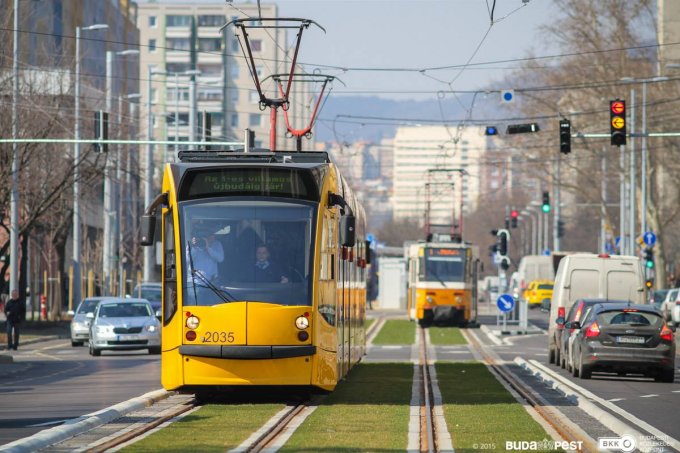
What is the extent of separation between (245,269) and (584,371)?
36.8 feet

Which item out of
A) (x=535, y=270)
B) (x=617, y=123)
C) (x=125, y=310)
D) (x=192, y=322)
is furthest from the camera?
(x=535, y=270)

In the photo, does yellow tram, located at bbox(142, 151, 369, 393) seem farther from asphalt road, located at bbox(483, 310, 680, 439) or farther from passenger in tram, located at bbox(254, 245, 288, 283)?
asphalt road, located at bbox(483, 310, 680, 439)

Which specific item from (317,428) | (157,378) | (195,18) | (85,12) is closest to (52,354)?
(157,378)

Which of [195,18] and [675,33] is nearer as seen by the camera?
[675,33]

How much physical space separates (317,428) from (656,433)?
145 inches

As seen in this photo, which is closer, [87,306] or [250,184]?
[250,184]

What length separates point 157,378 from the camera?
28578 mm

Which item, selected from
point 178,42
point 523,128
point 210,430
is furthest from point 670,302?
point 178,42

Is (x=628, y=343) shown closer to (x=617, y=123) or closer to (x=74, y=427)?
(x=617, y=123)

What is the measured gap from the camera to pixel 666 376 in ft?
95.5

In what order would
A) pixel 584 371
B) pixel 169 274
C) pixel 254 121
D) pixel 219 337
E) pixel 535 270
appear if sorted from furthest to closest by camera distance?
pixel 254 121, pixel 535 270, pixel 584 371, pixel 169 274, pixel 219 337

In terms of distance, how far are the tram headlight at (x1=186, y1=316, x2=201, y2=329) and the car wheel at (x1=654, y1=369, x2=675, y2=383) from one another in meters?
11.9

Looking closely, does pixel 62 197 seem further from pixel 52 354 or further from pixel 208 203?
pixel 208 203

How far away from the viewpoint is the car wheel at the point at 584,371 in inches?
1151
